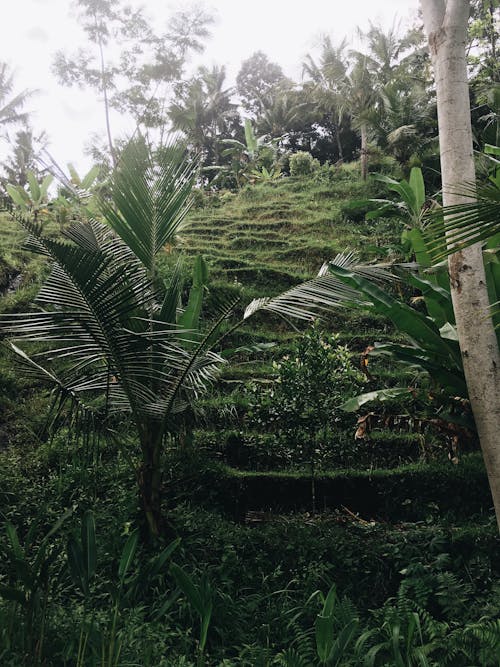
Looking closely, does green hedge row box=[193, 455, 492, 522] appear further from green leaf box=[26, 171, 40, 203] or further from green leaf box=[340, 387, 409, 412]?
green leaf box=[26, 171, 40, 203]

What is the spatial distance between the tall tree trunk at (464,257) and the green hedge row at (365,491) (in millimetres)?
1258

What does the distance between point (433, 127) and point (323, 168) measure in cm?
394

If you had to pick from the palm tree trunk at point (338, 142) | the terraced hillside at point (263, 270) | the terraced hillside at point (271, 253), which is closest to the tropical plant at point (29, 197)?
the terraced hillside at point (263, 270)

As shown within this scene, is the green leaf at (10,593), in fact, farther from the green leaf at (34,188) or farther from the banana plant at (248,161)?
the banana plant at (248,161)

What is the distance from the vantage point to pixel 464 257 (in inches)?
110

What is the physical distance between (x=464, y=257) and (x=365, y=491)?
200 centimetres

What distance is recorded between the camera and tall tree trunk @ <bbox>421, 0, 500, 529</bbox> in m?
2.68

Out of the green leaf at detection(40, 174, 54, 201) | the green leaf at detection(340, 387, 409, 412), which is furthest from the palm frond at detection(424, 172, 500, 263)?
the green leaf at detection(40, 174, 54, 201)

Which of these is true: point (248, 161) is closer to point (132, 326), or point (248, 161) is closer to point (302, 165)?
point (302, 165)

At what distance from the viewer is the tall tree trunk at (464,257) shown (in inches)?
106

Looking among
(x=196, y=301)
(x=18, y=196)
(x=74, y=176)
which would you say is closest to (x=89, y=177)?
(x=74, y=176)

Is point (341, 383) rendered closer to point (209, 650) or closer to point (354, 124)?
point (209, 650)

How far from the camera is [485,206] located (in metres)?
1.58

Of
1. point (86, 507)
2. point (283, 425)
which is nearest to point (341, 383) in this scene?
point (283, 425)
